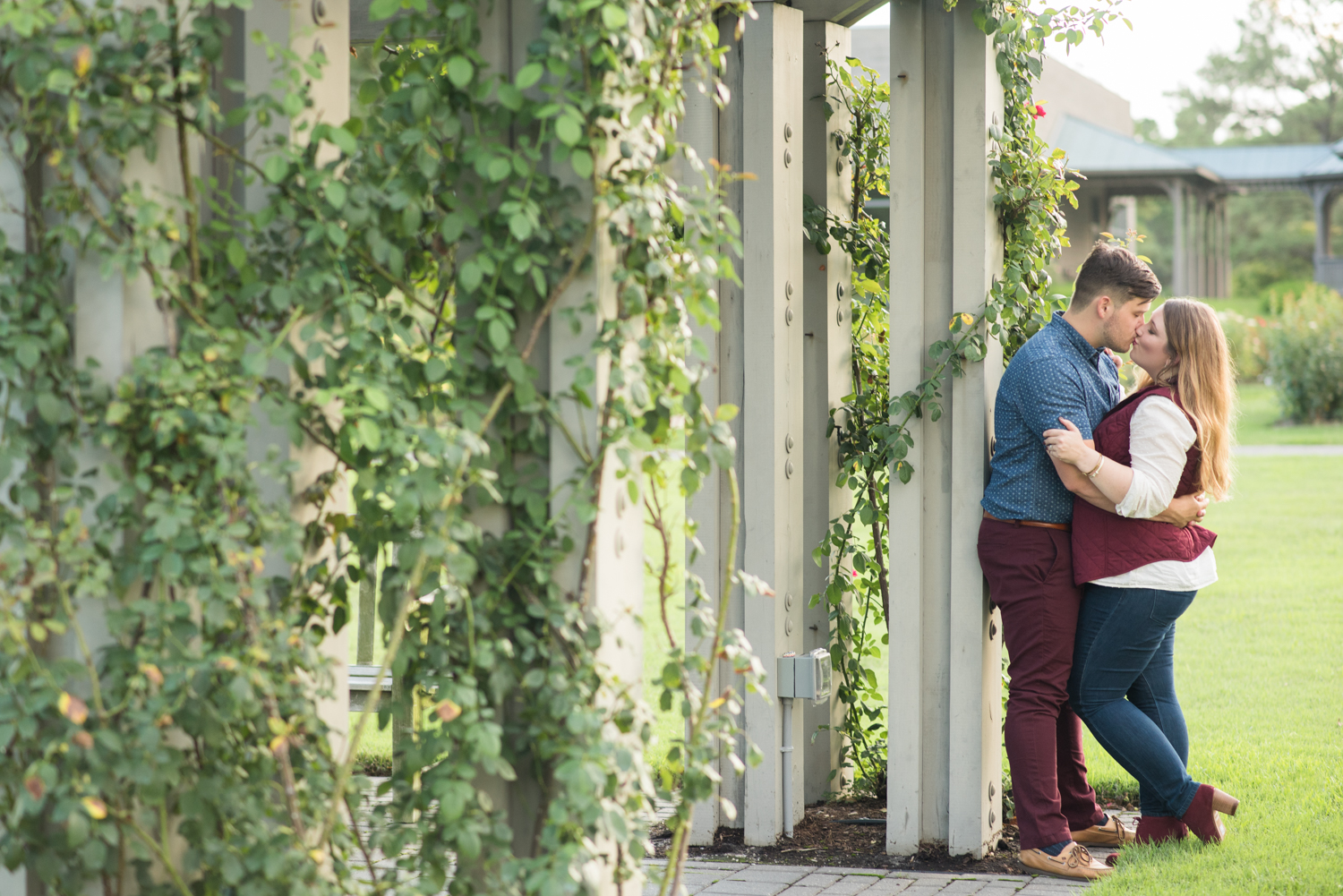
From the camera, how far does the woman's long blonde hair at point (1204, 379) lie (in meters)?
3.94

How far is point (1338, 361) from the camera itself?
62.4ft

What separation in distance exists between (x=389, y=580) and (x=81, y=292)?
736 millimetres

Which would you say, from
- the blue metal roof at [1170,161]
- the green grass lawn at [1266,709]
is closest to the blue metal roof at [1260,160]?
the blue metal roof at [1170,161]

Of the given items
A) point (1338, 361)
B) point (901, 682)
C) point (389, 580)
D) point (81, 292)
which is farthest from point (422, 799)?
point (1338, 361)

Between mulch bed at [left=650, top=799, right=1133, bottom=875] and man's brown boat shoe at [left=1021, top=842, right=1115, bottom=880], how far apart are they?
114mm

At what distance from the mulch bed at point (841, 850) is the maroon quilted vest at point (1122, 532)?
98 cm

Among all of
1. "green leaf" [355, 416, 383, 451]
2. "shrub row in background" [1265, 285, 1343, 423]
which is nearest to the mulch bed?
"green leaf" [355, 416, 383, 451]

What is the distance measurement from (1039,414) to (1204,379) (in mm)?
541

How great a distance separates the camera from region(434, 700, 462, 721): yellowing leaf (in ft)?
7.22

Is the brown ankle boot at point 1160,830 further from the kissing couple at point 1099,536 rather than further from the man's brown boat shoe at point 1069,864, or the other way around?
the man's brown boat shoe at point 1069,864

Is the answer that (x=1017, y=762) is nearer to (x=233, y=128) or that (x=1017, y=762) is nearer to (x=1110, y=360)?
(x=1110, y=360)

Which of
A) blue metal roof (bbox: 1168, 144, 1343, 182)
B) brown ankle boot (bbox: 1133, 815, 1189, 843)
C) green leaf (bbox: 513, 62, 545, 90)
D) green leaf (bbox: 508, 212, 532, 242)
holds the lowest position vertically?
brown ankle boot (bbox: 1133, 815, 1189, 843)

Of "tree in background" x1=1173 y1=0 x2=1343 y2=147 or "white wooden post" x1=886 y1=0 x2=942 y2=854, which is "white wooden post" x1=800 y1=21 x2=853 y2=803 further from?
"tree in background" x1=1173 y1=0 x2=1343 y2=147

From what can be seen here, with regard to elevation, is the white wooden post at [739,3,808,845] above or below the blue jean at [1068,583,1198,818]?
above
